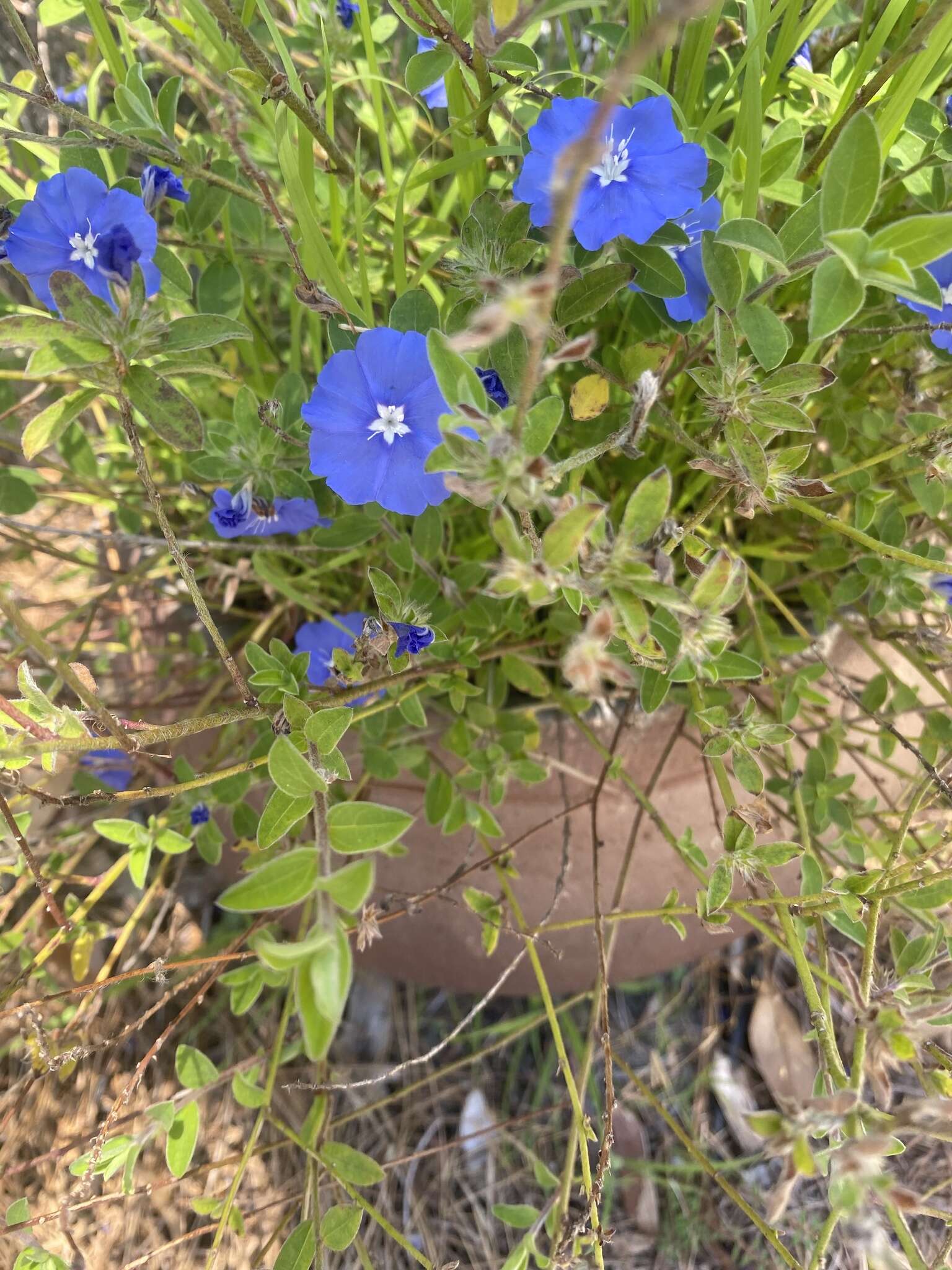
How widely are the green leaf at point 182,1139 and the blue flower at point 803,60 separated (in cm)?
109

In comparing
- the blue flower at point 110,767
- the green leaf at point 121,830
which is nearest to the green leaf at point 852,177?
the green leaf at point 121,830

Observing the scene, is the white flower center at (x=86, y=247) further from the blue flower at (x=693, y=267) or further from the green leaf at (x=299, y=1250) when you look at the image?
the green leaf at (x=299, y=1250)

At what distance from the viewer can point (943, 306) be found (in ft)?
2.54

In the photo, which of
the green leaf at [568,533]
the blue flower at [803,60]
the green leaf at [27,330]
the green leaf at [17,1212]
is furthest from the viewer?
the blue flower at [803,60]

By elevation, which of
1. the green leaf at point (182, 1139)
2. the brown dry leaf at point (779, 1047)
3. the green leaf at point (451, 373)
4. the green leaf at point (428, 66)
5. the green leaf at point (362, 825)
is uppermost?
the green leaf at point (428, 66)

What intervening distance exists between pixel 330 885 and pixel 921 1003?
438mm

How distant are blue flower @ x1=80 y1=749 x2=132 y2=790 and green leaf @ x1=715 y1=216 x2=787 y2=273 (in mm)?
875

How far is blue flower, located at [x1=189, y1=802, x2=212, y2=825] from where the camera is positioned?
3.18 ft

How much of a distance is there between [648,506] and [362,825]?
264 millimetres

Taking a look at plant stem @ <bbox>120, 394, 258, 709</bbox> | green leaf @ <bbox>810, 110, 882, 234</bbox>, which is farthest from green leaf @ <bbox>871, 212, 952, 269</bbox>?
plant stem @ <bbox>120, 394, 258, 709</bbox>

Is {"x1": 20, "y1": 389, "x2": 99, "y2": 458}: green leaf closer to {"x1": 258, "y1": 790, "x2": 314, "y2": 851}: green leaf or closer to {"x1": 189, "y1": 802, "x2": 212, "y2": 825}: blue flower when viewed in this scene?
{"x1": 258, "y1": 790, "x2": 314, "y2": 851}: green leaf

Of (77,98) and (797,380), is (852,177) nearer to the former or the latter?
(797,380)

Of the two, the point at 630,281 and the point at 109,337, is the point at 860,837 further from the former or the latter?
the point at 109,337

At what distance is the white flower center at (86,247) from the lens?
30.0 inches
